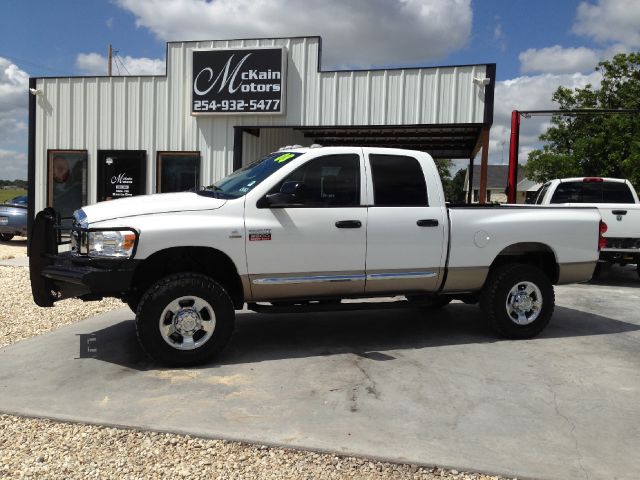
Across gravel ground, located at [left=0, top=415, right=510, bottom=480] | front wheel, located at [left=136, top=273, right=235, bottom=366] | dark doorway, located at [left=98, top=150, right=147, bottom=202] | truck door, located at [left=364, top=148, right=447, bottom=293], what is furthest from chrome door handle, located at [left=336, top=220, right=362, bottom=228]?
dark doorway, located at [left=98, top=150, right=147, bottom=202]

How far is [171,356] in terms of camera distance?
4.81m

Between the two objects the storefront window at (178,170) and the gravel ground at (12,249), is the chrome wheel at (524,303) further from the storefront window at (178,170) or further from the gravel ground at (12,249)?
the gravel ground at (12,249)

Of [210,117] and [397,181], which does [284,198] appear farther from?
[210,117]

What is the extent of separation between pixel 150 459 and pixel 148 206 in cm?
224

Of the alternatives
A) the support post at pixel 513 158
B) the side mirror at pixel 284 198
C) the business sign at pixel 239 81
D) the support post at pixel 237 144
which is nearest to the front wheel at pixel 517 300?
the side mirror at pixel 284 198

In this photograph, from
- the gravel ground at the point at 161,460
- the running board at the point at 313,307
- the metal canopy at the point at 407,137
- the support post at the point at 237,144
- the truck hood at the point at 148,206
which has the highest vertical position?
the metal canopy at the point at 407,137

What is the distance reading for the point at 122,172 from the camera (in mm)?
13555

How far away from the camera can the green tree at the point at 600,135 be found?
2798 centimetres

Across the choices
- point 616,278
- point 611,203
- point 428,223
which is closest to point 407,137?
point 611,203

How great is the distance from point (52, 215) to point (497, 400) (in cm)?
418

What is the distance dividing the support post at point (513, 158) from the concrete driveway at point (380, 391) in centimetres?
597

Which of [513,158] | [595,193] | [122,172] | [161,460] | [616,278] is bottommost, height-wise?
[161,460]

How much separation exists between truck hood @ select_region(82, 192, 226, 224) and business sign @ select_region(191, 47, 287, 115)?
8.02m

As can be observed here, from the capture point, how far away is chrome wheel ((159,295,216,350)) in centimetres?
479
